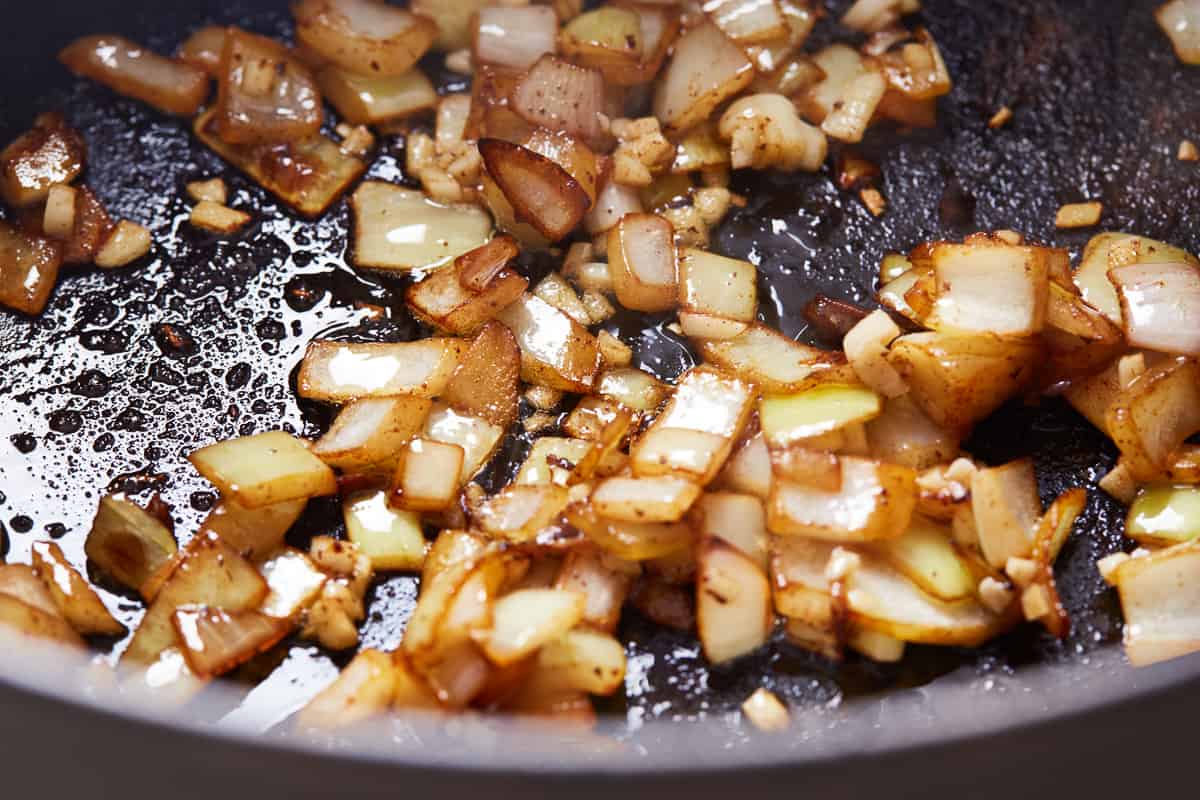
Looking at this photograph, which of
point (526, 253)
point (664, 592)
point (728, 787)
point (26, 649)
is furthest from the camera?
point (526, 253)

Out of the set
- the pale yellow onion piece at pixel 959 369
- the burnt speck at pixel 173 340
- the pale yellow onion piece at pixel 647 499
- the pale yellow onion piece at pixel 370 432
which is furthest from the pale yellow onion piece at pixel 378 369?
the pale yellow onion piece at pixel 959 369

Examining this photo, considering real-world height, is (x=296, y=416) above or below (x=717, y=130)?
below

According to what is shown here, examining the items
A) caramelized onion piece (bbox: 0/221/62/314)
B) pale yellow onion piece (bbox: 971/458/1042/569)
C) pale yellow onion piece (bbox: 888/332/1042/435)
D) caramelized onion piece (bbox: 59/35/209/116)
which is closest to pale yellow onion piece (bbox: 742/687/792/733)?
pale yellow onion piece (bbox: 971/458/1042/569)

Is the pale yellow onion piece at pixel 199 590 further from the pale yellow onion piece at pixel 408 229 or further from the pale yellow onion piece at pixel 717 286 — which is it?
the pale yellow onion piece at pixel 717 286

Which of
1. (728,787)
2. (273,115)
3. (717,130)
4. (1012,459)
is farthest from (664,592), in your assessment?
(273,115)

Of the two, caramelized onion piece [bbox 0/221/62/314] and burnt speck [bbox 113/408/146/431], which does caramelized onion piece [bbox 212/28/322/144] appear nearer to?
caramelized onion piece [bbox 0/221/62/314]

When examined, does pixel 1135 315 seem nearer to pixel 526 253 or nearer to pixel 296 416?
pixel 526 253
